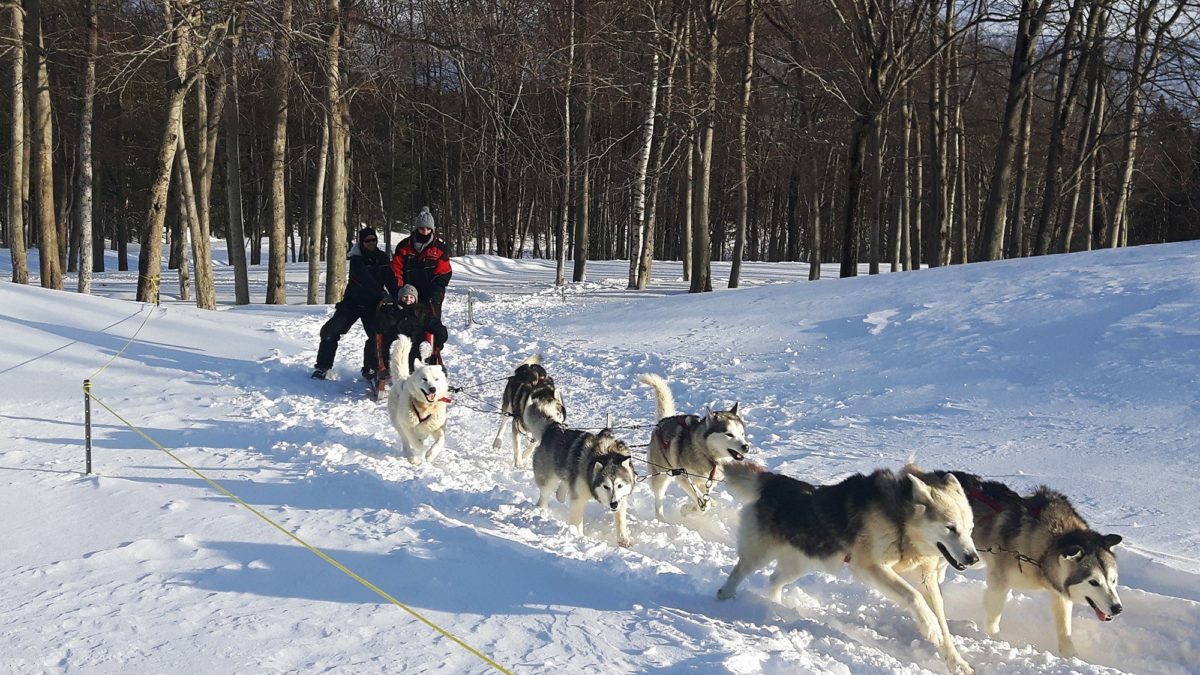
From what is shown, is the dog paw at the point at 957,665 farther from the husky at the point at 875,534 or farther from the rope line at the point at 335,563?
the rope line at the point at 335,563

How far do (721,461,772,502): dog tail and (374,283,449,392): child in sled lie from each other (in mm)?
5974

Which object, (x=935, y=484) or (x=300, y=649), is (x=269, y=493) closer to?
(x=300, y=649)

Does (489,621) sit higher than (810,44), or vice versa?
(810,44)

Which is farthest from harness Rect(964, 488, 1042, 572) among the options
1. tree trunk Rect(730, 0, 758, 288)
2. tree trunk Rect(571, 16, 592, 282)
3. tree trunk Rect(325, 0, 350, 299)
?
tree trunk Rect(571, 16, 592, 282)

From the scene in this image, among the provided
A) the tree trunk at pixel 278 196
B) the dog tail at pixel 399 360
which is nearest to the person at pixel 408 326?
the dog tail at pixel 399 360

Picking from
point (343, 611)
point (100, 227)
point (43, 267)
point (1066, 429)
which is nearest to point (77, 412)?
point (343, 611)

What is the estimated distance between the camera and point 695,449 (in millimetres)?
6641

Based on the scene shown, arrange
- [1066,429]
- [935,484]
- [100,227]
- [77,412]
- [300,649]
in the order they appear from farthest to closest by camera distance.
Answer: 1. [100,227]
2. [77,412]
3. [1066,429]
4. [935,484]
5. [300,649]

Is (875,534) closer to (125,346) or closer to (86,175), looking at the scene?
(125,346)

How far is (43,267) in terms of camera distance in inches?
747

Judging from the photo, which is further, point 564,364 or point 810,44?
point 810,44

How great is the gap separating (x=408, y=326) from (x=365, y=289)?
2.79 feet

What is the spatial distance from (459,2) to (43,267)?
13.7 meters

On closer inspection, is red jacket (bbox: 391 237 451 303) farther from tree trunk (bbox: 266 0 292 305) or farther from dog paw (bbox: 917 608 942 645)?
dog paw (bbox: 917 608 942 645)
